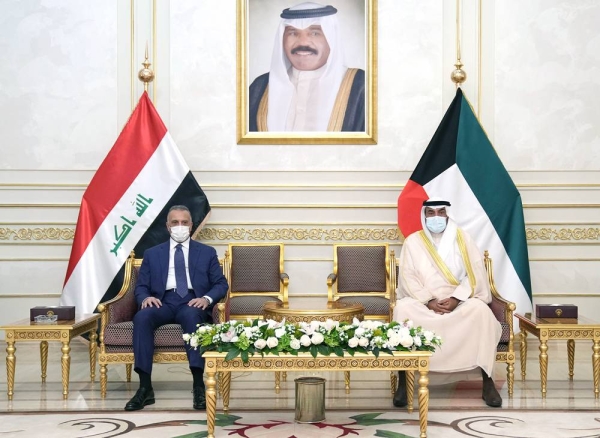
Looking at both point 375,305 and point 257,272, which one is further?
point 257,272

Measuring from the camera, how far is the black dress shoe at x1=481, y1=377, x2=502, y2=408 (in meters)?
5.07

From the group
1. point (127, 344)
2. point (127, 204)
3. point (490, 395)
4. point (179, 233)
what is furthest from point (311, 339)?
point (127, 204)

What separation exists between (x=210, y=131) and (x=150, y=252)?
1.99 meters

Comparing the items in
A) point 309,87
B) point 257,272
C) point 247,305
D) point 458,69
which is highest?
point 458,69

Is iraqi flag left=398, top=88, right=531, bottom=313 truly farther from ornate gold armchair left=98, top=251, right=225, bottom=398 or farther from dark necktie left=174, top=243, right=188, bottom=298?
ornate gold armchair left=98, top=251, right=225, bottom=398

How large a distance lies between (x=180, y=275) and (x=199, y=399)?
110cm

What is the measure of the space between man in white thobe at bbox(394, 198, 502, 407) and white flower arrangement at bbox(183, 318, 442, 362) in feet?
2.97

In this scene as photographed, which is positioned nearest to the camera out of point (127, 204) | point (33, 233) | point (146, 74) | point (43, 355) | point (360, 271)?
point (43, 355)

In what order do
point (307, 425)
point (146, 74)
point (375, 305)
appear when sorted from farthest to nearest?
point (146, 74), point (375, 305), point (307, 425)

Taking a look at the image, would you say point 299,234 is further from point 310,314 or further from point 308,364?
point 308,364

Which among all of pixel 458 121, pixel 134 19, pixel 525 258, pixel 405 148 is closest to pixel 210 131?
pixel 134 19

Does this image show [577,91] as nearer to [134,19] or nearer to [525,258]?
[525,258]

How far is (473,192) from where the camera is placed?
7277mm

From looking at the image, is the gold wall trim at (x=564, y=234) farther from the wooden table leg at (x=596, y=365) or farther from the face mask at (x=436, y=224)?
the wooden table leg at (x=596, y=365)
